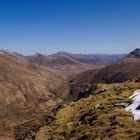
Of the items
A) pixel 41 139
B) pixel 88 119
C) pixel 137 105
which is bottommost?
pixel 41 139

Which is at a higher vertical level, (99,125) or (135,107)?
(135,107)

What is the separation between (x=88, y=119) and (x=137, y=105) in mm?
6385

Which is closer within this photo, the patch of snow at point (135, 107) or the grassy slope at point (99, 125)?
the grassy slope at point (99, 125)

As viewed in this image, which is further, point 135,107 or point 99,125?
point 135,107

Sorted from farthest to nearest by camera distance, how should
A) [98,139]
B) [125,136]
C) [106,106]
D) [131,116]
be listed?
[106,106]
[131,116]
[98,139]
[125,136]

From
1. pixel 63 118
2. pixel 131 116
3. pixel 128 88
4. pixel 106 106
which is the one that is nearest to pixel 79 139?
pixel 131 116

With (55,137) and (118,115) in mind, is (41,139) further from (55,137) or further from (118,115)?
(118,115)

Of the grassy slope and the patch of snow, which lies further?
the patch of snow

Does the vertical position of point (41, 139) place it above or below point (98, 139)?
below

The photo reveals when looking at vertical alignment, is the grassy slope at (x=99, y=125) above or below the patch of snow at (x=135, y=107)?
below

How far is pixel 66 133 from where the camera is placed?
37125 mm

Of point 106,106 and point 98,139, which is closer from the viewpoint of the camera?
point 98,139

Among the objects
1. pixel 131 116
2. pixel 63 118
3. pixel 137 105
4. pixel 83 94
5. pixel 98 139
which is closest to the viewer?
pixel 98 139

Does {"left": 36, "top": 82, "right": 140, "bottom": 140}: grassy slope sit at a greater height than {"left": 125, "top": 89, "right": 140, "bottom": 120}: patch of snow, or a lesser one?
lesser
